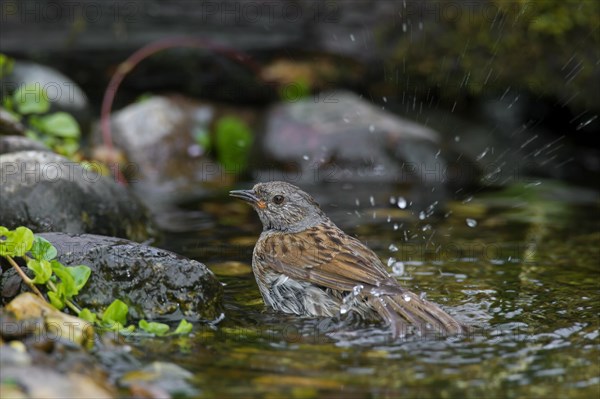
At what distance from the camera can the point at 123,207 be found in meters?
8.05

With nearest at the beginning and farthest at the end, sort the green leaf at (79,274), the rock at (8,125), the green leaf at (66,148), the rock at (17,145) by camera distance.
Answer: the green leaf at (79,274) < the rock at (17,145) < the rock at (8,125) < the green leaf at (66,148)

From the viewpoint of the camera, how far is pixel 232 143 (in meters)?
11.9

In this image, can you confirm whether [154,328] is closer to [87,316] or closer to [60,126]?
[87,316]

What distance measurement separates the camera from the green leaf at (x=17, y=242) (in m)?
5.43

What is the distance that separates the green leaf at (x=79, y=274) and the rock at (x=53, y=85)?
606 cm

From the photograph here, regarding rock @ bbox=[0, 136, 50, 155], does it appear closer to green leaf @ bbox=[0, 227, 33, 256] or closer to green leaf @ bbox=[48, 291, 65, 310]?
green leaf @ bbox=[0, 227, 33, 256]

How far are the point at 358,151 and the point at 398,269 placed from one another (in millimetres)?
4207

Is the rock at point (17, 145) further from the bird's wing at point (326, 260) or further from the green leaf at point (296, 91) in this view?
the green leaf at point (296, 91)

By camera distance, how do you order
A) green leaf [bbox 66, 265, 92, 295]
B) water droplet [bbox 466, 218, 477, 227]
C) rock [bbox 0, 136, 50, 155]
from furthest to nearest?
water droplet [bbox 466, 218, 477, 227] < rock [bbox 0, 136, 50, 155] < green leaf [bbox 66, 265, 92, 295]

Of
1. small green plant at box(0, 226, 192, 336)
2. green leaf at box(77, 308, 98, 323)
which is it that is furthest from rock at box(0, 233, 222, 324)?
green leaf at box(77, 308, 98, 323)

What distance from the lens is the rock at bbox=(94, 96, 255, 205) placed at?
11.3 meters

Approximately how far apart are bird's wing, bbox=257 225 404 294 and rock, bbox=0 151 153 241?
64.3 inches

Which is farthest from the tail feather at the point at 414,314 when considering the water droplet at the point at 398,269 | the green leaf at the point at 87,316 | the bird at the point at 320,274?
the green leaf at the point at 87,316

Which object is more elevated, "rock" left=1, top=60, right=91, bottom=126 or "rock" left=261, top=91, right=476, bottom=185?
"rock" left=1, top=60, right=91, bottom=126
